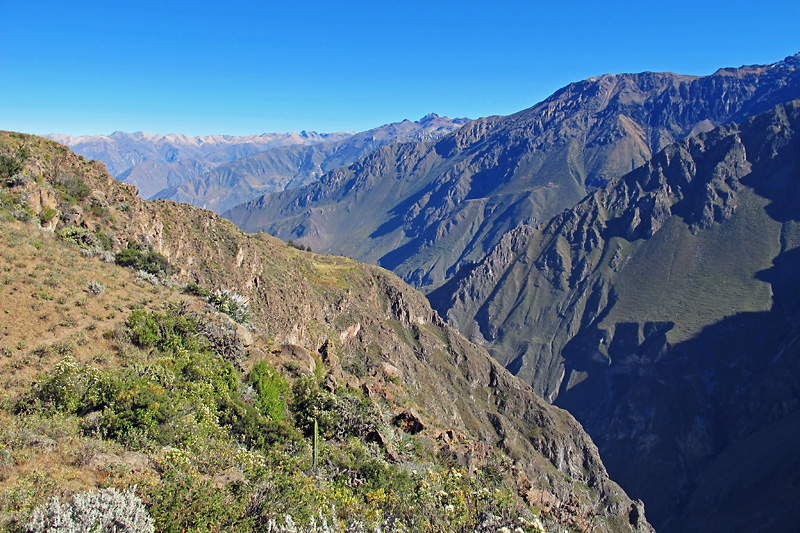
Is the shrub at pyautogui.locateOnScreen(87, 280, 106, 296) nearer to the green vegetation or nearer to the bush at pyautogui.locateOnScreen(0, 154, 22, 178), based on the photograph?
the green vegetation

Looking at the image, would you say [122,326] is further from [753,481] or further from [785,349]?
[785,349]

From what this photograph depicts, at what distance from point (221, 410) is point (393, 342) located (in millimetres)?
77952

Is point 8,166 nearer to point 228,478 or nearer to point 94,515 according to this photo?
point 228,478

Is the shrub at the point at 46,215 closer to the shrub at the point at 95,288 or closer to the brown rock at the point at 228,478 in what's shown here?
the shrub at the point at 95,288

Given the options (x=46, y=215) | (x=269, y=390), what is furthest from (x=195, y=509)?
(x=46, y=215)

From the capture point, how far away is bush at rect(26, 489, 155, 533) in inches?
388

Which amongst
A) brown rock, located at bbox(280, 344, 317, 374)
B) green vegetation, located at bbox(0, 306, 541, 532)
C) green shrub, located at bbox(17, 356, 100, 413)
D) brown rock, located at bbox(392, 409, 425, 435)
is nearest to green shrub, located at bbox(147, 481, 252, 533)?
green vegetation, located at bbox(0, 306, 541, 532)

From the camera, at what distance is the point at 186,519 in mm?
11422

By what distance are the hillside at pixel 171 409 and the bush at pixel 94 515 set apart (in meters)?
0.50

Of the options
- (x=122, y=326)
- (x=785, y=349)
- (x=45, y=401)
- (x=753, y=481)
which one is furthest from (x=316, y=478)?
(x=785, y=349)

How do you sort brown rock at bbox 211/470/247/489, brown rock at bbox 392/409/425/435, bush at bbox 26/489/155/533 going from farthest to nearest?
1. brown rock at bbox 392/409/425/435
2. brown rock at bbox 211/470/247/489
3. bush at bbox 26/489/155/533

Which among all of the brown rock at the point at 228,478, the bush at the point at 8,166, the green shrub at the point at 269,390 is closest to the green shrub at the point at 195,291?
the green shrub at the point at 269,390

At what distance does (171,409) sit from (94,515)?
24.0 ft

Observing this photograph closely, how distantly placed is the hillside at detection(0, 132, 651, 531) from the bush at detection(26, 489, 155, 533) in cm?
50
